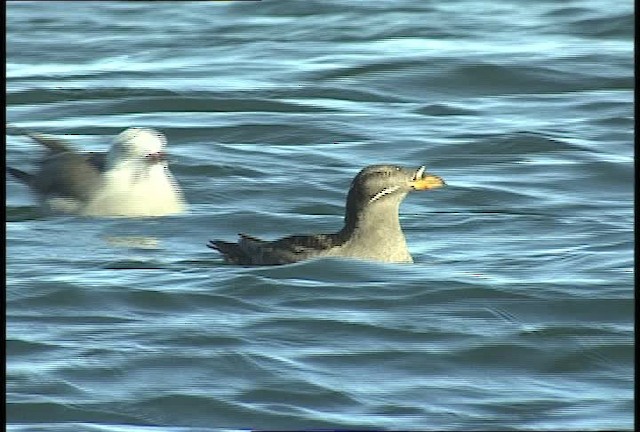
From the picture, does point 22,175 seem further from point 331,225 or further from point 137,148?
point 331,225

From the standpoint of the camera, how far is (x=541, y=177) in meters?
13.5

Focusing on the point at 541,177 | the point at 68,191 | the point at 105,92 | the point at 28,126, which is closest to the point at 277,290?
the point at 68,191

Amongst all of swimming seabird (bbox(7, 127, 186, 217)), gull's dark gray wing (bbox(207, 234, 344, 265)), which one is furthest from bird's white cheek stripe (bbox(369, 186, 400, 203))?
swimming seabird (bbox(7, 127, 186, 217))

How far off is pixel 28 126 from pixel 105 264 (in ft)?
15.2

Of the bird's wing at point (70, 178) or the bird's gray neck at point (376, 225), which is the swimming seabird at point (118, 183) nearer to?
the bird's wing at point (70, 178)

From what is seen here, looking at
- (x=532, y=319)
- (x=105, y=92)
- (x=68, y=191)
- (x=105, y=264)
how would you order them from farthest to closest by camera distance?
(x=105, y=92) → (x=68, y=191) → (x=105, y=264) → (x=532, y=319)

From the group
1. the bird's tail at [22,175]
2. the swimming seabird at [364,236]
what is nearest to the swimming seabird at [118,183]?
the bird's tail at [22,175]

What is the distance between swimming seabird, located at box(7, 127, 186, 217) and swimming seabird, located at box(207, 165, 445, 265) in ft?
4.44

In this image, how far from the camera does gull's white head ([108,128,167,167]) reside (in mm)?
11969

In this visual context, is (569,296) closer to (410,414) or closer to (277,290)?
(277,290)

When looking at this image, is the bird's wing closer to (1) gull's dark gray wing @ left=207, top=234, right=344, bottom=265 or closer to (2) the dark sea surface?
(2) the dark sea surface

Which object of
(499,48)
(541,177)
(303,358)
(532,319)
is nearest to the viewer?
(303,358)

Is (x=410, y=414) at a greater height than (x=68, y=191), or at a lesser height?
lesser

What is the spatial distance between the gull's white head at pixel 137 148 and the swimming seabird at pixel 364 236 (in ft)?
4.94
